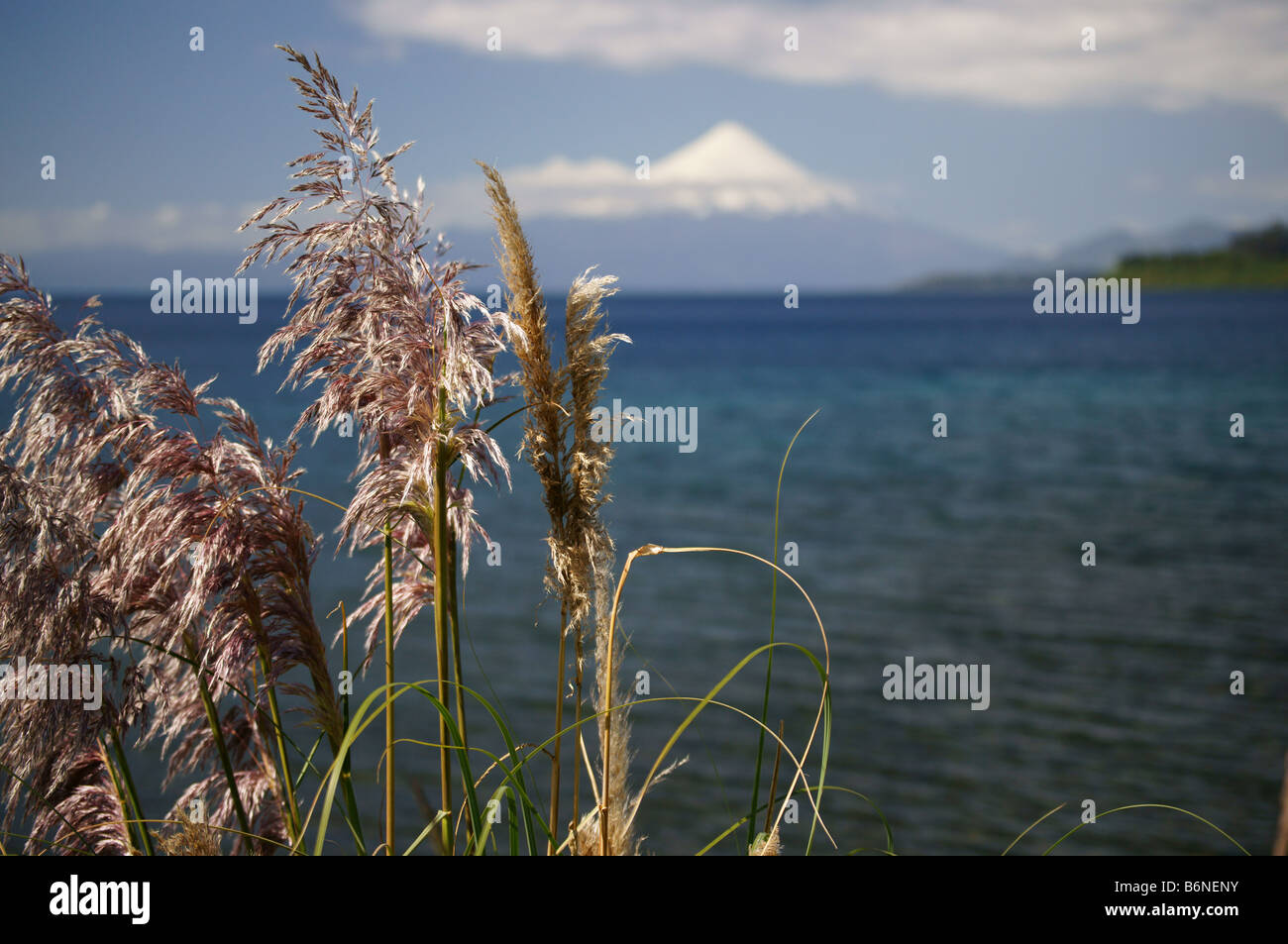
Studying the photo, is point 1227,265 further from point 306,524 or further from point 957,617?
point 306,524

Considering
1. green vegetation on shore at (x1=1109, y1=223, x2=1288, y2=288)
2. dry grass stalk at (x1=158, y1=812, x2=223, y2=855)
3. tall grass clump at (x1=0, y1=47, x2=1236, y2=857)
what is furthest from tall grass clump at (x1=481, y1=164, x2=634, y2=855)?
green vegetation on shore at (x1=1109, y1=223, x2=1288, y2=288)

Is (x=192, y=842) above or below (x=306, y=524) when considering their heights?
below

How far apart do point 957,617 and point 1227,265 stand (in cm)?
15683

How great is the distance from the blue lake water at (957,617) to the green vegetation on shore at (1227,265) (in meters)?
115

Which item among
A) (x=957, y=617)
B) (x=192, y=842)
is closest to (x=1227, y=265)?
(x=957, y=617)

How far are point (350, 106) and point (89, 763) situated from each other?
196 centimetres

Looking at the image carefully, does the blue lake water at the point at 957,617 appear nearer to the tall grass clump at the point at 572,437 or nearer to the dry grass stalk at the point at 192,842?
the tall grass clump at the point at 572,437

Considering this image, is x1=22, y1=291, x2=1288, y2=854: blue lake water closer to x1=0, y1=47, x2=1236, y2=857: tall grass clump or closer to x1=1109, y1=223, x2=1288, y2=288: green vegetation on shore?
x1=0, y1=47, x2=1236, y2=857: tall grass clump

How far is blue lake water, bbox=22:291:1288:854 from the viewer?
9.23 m

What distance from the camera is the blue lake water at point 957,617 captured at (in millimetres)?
9234

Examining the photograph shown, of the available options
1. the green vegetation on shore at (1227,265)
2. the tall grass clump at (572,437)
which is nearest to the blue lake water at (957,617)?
the tall grass clump at (572,437)

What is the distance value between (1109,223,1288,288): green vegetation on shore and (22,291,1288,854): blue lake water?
11462 cm

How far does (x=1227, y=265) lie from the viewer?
459 feet
